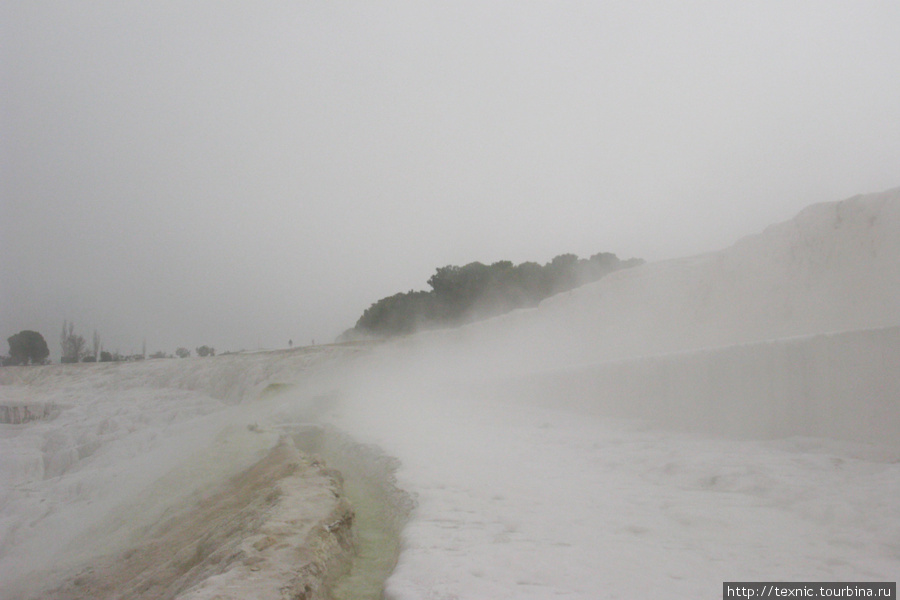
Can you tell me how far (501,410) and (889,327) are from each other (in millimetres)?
6156

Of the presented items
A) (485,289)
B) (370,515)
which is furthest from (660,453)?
(485,289)

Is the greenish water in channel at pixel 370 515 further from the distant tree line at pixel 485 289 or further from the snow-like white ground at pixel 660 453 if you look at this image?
the distant tree line at pixel 485 289

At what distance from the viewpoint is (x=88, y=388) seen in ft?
111

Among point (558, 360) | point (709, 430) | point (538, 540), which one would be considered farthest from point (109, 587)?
point (558, 360)

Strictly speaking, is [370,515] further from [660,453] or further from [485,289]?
[485,289]

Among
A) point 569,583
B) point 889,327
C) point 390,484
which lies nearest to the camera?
point 569,583

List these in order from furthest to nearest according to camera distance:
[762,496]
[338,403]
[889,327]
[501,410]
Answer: [338,403]
[501,410]
[889,327]
[762,496]

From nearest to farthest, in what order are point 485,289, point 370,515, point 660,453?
point 370,515, point 660,453, point 485,289

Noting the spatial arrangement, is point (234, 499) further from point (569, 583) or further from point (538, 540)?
point (569, 583)

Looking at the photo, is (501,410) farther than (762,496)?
Yes

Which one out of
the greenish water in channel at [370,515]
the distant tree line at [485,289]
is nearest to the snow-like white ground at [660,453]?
the greenish water in channel at [370,515]

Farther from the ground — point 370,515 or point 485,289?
point 485,289

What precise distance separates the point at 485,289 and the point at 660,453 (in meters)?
37.2

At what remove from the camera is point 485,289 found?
42.4 metres
